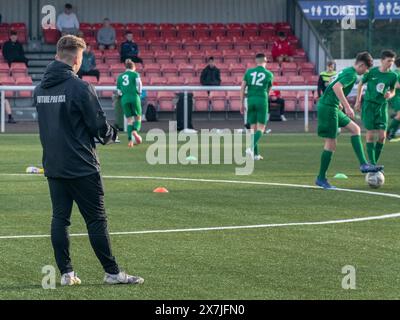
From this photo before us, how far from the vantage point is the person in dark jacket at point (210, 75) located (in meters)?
40.4

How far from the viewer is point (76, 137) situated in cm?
997

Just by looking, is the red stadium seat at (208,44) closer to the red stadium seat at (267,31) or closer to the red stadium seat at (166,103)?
the red stadium seat at (267,31)

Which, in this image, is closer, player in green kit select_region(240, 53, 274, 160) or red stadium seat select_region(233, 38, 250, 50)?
player in green kit select_region(240, 53, 274, 160)

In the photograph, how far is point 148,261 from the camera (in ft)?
36.8

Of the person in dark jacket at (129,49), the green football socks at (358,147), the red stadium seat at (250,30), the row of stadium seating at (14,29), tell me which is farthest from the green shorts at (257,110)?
the red stadium seat at (250,30)

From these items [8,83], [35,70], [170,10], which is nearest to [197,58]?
[170,10]

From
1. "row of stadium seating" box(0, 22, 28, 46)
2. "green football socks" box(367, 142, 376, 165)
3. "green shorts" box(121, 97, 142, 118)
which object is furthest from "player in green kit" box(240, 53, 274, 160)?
"row of stadium seating" box(0, 22, 28, 46)

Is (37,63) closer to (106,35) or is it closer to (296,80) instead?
(106,35)

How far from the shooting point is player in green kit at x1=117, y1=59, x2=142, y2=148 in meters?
30.2

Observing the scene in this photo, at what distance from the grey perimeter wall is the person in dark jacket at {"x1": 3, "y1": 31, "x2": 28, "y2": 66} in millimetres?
5112

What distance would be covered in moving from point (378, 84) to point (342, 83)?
351cm

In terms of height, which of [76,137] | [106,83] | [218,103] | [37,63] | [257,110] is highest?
[37,63]

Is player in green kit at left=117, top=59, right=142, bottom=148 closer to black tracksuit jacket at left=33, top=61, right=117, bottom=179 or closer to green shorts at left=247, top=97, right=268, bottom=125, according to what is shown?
green shorts at left=247, top=97, right=268, bottom=125
